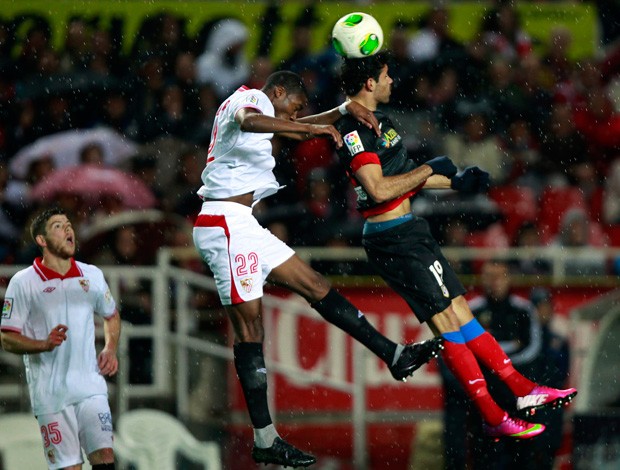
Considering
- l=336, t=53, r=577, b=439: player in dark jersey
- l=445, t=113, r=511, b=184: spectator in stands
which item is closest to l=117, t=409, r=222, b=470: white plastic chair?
l=336, t=53, r=577, b=439: player in dark jersey

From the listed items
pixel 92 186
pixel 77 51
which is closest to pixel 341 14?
pixel 77 51

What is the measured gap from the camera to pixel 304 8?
15961 millimetres

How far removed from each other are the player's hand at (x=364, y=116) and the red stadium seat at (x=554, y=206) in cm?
622

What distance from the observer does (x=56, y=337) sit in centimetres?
904

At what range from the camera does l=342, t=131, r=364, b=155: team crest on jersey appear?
8734 mm

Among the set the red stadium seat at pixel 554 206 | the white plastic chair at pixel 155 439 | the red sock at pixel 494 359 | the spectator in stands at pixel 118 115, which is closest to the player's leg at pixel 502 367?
the red sock at pixel 494 359

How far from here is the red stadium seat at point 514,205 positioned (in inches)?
569

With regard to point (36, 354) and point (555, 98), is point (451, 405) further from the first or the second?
point (555, 98)

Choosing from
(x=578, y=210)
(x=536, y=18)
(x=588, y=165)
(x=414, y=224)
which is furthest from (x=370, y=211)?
(x=536, y=18)

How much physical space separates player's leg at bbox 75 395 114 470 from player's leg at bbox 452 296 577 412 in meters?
2.38

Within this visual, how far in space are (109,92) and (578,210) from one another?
4847 millimetres

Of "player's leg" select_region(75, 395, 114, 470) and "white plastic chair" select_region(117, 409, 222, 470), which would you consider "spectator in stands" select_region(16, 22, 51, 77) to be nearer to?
"white plastic chair" select_region(117, 409, 222, 470)

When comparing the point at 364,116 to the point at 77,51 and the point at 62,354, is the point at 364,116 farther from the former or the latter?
the point at 77,51

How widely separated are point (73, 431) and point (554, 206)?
690 cm
